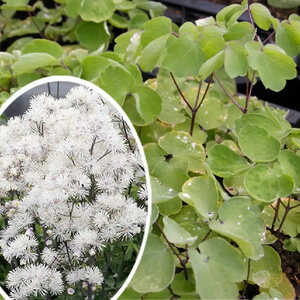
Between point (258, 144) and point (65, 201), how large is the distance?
0.31m

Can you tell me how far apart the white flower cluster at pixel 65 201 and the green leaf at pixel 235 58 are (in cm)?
23

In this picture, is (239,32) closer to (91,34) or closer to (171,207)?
(171,207)

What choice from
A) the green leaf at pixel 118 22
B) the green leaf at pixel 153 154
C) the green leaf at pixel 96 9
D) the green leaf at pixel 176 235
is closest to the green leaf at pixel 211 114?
the green leaf at pixel 153 154

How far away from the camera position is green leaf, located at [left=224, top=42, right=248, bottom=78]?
2.60ft

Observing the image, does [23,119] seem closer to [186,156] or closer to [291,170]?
[186,156]

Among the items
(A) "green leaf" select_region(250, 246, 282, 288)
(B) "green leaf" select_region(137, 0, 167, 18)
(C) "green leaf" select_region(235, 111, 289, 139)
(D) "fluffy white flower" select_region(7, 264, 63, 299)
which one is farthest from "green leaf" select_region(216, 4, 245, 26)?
(B) "green leaf" select_region(137, 0, 167, 18)

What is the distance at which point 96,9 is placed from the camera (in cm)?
141

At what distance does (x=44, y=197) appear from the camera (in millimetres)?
635

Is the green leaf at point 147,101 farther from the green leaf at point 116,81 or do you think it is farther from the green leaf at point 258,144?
the green leaf at point 258,144

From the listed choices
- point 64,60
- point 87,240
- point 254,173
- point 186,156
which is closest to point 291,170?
point 254,173

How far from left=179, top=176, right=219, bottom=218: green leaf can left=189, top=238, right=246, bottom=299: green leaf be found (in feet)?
0.16

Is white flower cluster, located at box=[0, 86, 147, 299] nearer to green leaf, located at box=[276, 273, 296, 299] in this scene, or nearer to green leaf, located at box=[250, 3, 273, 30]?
green leaf, located at box=[276, 273, 296, 299]

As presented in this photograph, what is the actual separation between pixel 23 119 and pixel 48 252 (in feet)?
0.62

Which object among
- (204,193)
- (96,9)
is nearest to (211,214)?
(204,193)
